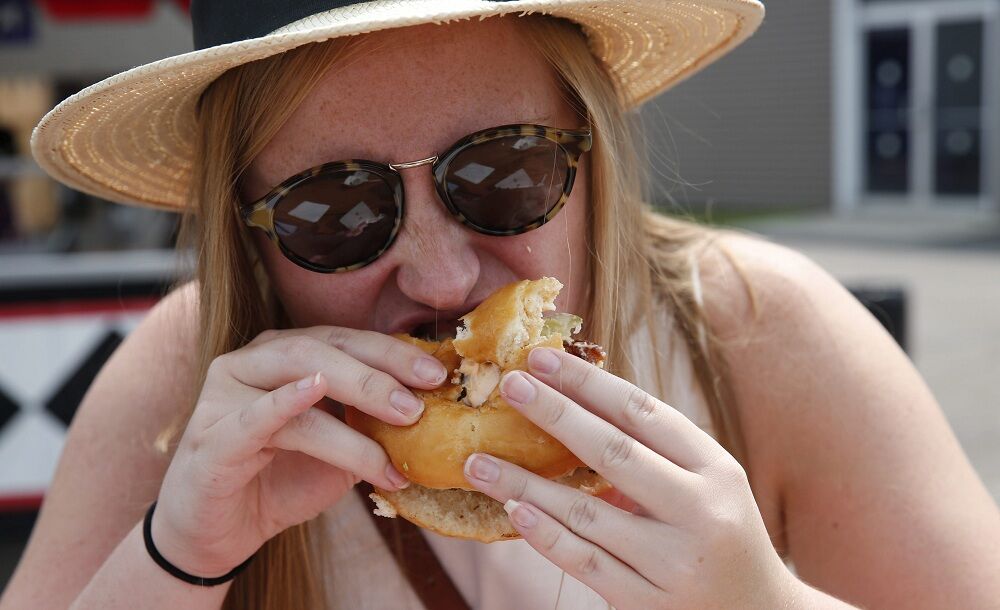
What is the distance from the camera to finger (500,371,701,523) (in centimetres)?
132

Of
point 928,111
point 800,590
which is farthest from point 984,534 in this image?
point 928,111

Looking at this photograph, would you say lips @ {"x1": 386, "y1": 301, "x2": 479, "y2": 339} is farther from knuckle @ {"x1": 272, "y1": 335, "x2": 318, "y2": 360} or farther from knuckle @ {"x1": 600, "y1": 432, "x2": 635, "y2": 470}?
knuckle @ {"x1": 600, "y1": 432, "x2": 635, "y2": 470}

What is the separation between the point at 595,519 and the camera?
1.34 meters

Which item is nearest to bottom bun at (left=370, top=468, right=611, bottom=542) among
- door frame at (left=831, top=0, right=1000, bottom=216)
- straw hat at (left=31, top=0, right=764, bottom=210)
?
straw hat at (left=31, top=0, right=764, bottom=210)

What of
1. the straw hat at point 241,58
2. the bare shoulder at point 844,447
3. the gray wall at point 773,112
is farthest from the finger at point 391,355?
the gray wall at point 773,112

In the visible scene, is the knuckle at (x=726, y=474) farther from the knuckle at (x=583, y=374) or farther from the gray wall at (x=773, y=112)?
the gray wall at (x=773, y=112)

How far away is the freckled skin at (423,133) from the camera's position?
1547 millimetres

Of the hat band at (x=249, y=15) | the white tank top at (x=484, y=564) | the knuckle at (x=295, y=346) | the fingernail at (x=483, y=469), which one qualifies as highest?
the hat band at (x=249, y=15)

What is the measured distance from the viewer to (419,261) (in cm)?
158

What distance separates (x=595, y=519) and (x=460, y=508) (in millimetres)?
329

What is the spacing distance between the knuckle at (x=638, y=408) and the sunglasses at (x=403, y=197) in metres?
0.38

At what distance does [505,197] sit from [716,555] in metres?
0.63

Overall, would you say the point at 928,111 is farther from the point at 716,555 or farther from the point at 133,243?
the point at 716,555

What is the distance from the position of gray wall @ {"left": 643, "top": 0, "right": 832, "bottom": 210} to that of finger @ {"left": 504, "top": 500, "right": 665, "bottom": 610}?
16.1 m
